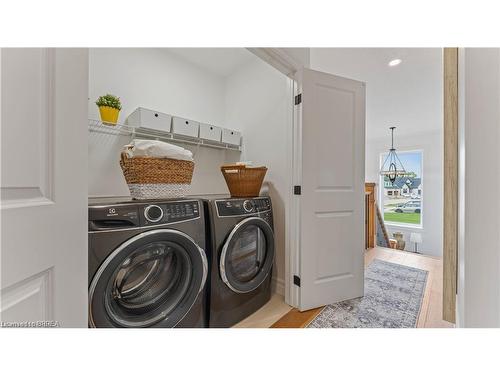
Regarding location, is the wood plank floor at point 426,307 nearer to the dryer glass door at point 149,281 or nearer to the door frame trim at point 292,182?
the door frame trim at point 292,182

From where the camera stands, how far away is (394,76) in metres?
2.43

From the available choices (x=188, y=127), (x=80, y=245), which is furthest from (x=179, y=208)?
(x=188, y=127)

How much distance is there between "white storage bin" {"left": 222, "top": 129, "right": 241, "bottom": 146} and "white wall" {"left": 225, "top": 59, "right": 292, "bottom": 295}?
9cm

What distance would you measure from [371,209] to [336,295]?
7.71ft

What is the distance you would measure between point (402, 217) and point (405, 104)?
367 centimetres

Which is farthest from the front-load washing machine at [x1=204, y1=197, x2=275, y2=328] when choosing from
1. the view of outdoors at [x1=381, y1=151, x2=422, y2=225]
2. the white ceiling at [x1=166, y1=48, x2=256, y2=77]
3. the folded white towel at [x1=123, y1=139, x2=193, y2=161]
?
the view of outdoors at [x1=381, y1=151, x2=422, y2=225]

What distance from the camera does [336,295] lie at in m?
1.61

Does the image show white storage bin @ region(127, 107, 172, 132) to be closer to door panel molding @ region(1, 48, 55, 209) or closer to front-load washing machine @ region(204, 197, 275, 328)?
front-load washing machine @ region(204, 197, 275, 328)

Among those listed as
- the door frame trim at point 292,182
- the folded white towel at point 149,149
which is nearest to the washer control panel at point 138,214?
the folded white towel at point 149,149

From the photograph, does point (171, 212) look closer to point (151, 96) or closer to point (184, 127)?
point (184, 127)

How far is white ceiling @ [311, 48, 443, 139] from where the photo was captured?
1967mm

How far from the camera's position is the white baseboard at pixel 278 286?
1775 mm
